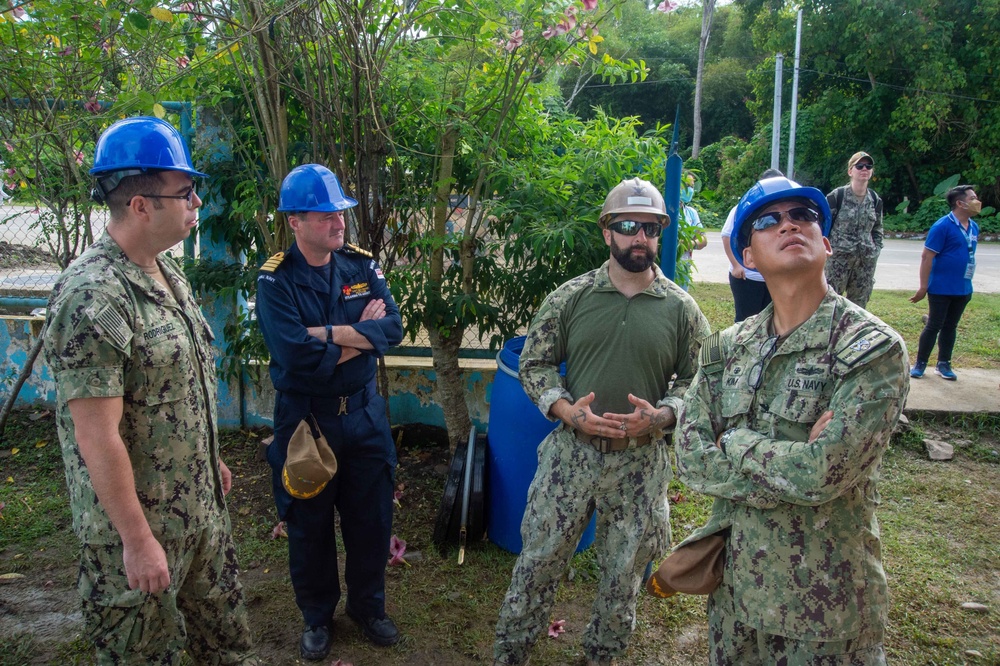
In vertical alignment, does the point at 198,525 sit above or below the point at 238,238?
below

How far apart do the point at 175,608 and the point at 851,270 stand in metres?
5.98

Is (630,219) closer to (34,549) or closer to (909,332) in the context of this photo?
(34,549)

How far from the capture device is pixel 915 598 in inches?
140

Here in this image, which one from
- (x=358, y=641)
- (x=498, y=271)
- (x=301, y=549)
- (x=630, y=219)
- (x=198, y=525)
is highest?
(x=630, y=219)

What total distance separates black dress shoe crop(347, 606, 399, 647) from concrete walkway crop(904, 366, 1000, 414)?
435 centimetres

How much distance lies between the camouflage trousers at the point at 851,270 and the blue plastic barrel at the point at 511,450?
3850mm

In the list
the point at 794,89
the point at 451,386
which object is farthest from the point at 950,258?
the point at 794,89

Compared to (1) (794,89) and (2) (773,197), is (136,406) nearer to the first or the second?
(2) (773,197)

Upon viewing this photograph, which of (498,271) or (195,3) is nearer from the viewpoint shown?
(195,3)

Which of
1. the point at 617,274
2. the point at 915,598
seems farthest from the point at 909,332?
the point at 617,274

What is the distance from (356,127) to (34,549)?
113 inches

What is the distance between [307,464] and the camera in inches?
111

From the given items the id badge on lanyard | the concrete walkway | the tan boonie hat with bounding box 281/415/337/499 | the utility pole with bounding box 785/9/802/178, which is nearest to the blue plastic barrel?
the tan boonie hat with bounding box 281/415/337/499

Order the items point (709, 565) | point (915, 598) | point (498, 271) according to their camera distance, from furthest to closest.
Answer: point (498, 271), point (915, 598), point (709, 565)
